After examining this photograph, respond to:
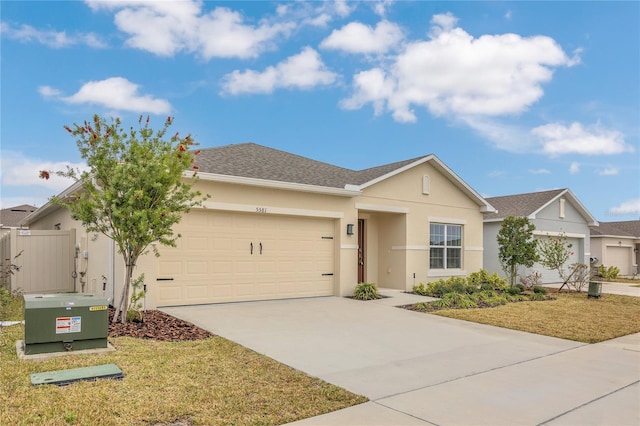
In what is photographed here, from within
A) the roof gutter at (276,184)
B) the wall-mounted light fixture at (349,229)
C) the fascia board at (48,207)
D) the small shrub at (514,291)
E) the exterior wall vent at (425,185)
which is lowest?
the small shrub at (514,291)

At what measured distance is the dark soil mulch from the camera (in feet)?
23.5

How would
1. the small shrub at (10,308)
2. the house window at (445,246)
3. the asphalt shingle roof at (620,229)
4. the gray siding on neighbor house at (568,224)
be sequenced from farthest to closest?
1. the asphalt shingle roof at (620,229)
2. the gray siding on neighbor house at (568,224)
3. the house window at (445,246)
4. the small shrub at (10,308)

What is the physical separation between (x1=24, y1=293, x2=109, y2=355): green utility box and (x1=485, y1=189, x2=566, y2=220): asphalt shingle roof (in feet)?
60.8

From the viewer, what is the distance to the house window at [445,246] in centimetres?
1592

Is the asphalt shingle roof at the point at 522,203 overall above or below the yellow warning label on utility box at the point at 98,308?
above

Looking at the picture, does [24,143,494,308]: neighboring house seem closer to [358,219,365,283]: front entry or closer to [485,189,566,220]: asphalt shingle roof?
[358,219,365,283]: front entry

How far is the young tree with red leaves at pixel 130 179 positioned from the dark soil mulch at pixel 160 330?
426 millimetres

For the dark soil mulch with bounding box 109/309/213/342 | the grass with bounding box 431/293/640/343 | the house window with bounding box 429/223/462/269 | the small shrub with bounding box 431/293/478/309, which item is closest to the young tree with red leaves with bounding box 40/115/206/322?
the dark soil mulch with bounding box 109/309/213/342

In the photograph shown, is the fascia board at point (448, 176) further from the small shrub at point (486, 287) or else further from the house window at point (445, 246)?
Result: the small shrub at point (486, 287)

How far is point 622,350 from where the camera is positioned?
7.32m

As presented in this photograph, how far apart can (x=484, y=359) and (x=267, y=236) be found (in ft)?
22.0

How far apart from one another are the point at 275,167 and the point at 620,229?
31.9 meters

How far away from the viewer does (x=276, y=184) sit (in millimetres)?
11469

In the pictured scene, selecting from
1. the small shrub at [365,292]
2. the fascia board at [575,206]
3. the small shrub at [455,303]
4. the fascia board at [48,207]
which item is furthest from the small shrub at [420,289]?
the fascia board at [48,207]
